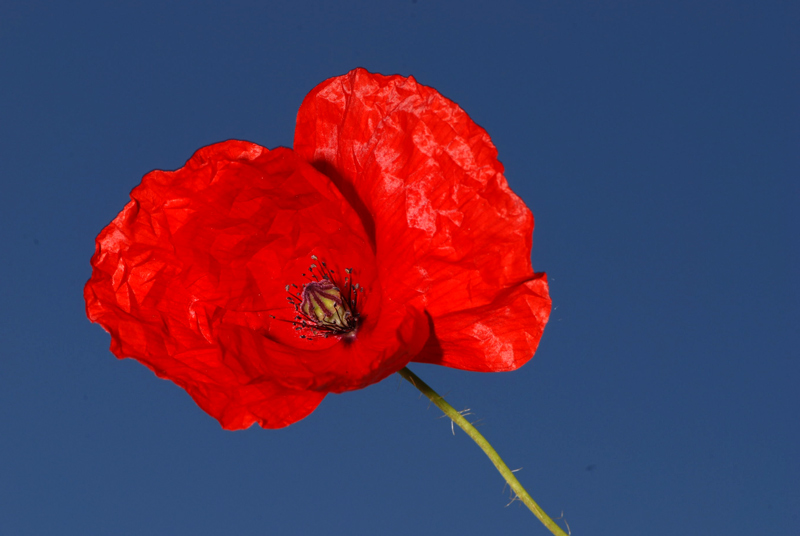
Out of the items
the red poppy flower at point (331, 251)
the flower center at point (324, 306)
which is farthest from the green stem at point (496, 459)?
the flower center at point (324, 306)

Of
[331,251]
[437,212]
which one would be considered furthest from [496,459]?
[331,251]

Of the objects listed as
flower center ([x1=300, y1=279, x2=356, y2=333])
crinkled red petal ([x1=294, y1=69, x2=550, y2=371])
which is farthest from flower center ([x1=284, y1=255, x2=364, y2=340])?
crinkled red petal ([x1=294, y1=69, x2=550, y2=371])

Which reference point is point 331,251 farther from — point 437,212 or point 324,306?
point 437,212

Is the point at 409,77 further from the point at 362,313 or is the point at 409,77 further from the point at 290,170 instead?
the point at 362,313

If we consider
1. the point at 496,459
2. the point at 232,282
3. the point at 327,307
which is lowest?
the point at 496,459

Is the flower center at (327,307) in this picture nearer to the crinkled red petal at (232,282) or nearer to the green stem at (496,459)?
the crinkled red petal at (232,282)

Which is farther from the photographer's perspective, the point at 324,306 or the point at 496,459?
the point at 324,306

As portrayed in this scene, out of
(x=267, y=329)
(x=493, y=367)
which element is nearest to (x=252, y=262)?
(x=267, y=329)
